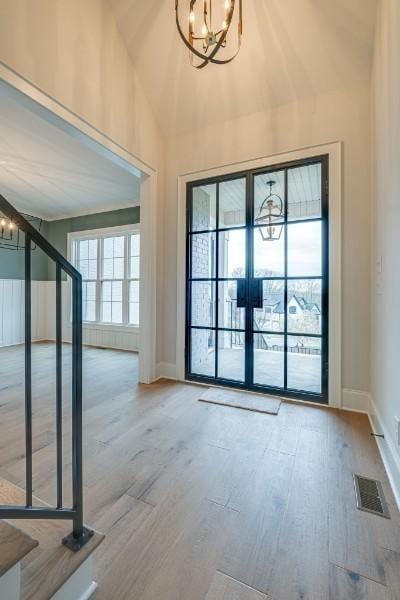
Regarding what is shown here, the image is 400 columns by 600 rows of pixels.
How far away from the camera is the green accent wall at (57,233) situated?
5410 millimetres

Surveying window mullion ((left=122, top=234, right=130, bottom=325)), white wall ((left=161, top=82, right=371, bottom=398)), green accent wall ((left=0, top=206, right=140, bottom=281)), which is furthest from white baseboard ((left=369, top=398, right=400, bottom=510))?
green accent wall ((left=0, top=206, right=140, bottom=281))

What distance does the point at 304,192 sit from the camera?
2.83m

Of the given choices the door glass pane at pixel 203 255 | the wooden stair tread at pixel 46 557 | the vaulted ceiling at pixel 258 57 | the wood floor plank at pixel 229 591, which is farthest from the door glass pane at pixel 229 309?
the wooden stair tread at pixel 46 557

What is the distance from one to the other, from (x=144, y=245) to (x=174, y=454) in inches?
90.1

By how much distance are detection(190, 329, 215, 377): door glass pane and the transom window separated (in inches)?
87.0

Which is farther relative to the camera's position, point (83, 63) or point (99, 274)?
point (99, 274)

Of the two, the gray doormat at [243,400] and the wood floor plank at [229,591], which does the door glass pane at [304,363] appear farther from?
the wood floor plank at [229,591]

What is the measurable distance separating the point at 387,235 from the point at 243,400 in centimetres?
189

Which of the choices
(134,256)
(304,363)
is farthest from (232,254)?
(134,256)

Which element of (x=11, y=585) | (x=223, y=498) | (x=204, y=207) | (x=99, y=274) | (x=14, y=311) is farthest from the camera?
(x=99, y=274)

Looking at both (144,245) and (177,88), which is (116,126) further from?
(144,245)

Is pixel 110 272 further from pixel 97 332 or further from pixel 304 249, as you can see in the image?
pixel 304 249

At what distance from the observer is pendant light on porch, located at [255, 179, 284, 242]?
2.90 meters

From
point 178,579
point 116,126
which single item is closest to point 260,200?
point 116,126
